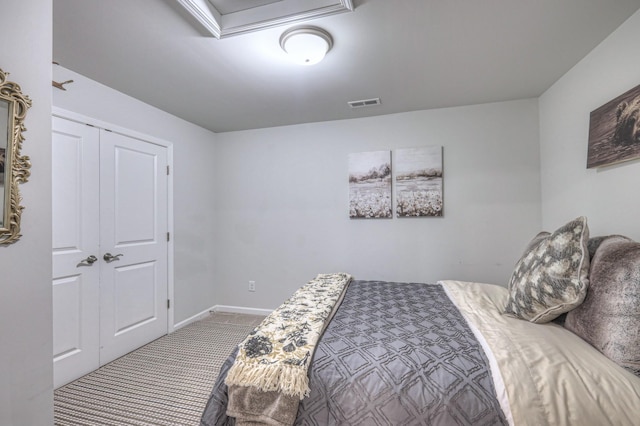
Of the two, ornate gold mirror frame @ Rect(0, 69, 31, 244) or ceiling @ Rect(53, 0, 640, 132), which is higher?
ceiling @ Rect(53, 0, 640, 132)

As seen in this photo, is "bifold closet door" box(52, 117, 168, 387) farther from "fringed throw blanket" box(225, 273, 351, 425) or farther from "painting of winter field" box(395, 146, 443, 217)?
"painting of winter field" box(395, 146, 443, 217)

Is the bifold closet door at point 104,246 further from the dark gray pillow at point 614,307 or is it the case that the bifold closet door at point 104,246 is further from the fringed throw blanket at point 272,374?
the dark gray pillow at point 614,307

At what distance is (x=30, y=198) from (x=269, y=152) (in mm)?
2780

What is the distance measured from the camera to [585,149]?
7.08 feet

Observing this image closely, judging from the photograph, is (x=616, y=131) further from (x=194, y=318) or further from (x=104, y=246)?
(x=194, y=318)

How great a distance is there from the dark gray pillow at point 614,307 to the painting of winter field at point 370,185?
1.97 metres

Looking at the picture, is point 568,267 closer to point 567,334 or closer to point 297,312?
point 567,334

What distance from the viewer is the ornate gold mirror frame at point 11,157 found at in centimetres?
100

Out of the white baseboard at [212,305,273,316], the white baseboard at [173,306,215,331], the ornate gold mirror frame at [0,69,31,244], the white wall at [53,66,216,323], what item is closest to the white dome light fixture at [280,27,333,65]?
the ornate gold mirror frame at [0,69,31,244]

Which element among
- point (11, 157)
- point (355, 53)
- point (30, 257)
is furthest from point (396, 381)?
point (355, 53)

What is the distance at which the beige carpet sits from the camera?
1.87 m

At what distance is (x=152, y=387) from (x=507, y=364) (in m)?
Answer: 2.41

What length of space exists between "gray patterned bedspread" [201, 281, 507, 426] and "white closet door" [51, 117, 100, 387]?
178 cm

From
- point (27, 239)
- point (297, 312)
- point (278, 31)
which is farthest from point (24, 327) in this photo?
point (278, 31)
